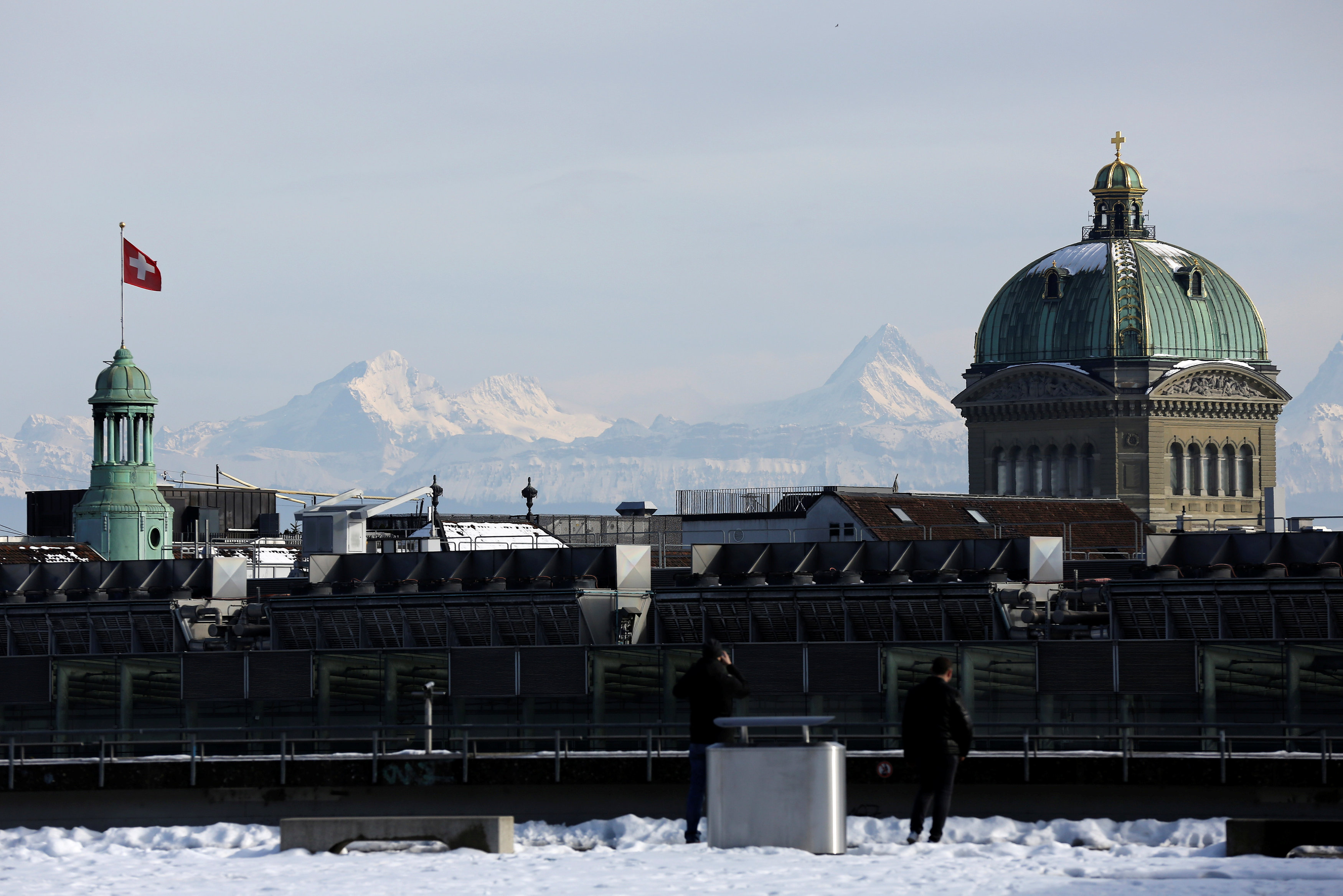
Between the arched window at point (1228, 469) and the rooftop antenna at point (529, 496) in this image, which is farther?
the arched window at point (1228, 469)

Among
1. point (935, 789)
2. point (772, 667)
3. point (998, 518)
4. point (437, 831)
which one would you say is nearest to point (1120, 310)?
point (998, 518)

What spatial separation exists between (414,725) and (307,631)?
1974 cm

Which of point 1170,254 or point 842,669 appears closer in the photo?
point 842,669

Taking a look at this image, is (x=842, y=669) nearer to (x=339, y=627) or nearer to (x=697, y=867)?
(x=697, y=867)

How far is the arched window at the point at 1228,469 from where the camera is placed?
483ft

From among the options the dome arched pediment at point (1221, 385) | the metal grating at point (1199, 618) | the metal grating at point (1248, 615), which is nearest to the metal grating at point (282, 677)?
the metal grating at point (1199, 618)

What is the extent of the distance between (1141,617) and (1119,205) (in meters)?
111

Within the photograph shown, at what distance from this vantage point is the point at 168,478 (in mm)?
153625

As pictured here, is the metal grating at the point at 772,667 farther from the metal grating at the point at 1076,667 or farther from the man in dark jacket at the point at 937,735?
the man in dark jacket at the point at 937,735

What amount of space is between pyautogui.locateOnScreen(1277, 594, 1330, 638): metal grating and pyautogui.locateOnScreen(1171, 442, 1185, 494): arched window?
99340 mm

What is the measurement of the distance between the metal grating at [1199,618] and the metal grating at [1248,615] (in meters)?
0.24

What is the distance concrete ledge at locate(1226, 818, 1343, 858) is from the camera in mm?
23500

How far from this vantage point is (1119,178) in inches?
6171

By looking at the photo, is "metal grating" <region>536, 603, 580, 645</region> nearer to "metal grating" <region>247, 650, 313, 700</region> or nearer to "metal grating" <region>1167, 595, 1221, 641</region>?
"metal grating" <region>1167, 595, 1221, 641</region>
